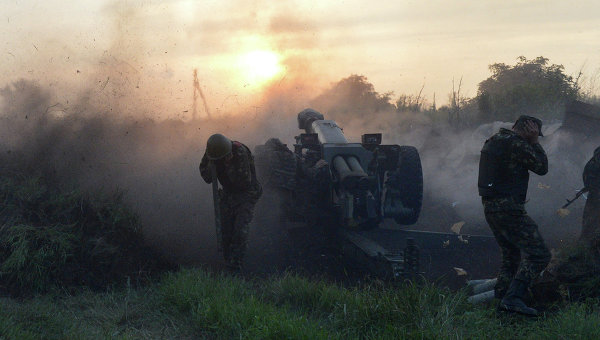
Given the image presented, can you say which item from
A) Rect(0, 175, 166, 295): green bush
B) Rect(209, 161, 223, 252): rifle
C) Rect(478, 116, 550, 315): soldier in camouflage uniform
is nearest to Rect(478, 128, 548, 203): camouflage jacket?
Rect(478, 116, 550, 315): soldier in camouflage uniform

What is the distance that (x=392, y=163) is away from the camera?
915cm

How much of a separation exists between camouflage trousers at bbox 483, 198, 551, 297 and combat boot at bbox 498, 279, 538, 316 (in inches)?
2.2

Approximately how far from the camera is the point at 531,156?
509cm

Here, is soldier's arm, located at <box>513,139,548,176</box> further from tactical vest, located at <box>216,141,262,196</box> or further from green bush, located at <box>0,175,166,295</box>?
green bush, located at <box>0,175,166,295</box>

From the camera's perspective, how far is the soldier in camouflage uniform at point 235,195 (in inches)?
269

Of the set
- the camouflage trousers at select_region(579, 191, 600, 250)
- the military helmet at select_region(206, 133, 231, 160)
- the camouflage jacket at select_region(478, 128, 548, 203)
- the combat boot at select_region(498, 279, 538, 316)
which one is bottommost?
the combat boot at select_region(498, 279, 538, 316)

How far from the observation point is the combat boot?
4.86 meters

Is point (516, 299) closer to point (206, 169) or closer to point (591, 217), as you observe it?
point (591, 217)

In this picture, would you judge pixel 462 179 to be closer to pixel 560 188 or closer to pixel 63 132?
pixel 560 188

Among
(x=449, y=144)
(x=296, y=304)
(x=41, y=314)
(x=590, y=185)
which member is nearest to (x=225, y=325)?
(x=296, y=304)

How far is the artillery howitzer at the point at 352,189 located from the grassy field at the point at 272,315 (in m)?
2.31

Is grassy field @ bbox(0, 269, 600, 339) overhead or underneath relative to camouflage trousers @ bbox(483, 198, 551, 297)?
underneath

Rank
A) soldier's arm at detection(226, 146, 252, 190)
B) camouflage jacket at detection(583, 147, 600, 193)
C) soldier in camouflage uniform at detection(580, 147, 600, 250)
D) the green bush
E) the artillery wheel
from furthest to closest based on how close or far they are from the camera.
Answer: the artillery wheel, camouflage jacket at detection(583, 147, 600, 193), soldier in camouflage uniform at detection(580, 147, 600, 250), soldier's arm at detection(226, 146, 252, 190), the green bush

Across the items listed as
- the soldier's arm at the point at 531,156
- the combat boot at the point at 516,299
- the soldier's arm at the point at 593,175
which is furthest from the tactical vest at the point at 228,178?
the soldier's arm at the point at 593,175
